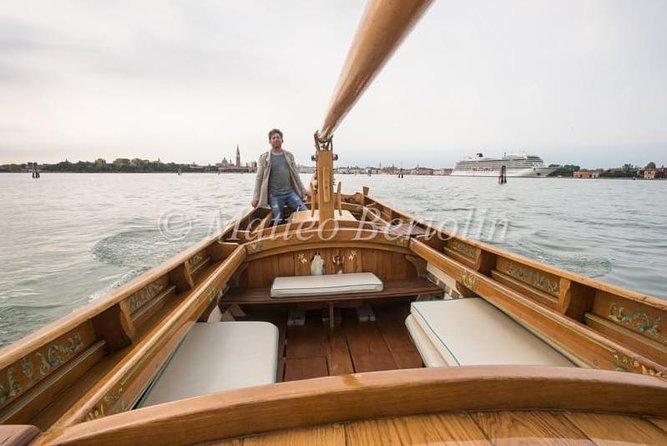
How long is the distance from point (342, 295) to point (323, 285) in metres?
0.17

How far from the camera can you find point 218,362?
1542 millimetres

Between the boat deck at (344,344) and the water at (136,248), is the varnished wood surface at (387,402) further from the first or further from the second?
the water at (136,248)

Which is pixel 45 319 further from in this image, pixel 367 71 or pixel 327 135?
pixel 367 71

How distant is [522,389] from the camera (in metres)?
0.83

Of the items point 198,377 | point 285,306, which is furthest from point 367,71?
point 285,306

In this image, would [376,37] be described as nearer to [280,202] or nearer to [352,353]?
[352,353]

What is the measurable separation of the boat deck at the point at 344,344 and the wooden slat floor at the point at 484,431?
4.36 ft

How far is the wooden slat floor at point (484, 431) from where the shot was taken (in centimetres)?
76

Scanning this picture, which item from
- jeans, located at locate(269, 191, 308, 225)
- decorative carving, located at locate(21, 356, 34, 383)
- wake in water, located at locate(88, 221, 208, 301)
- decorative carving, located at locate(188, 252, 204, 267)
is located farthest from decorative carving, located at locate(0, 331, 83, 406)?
wake in water, located at locate(88, 221, 208, 301)

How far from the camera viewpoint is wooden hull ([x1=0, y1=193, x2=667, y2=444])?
0.76 metres

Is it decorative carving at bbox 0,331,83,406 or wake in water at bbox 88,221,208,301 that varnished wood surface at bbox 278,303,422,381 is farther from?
wake in water at bbox 88,221,208,301

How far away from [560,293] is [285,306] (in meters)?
2.10

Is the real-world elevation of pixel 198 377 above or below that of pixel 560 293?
below

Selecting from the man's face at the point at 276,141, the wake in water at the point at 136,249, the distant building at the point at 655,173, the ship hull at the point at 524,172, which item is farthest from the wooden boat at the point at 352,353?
→ the distant building at the point at 655,173
